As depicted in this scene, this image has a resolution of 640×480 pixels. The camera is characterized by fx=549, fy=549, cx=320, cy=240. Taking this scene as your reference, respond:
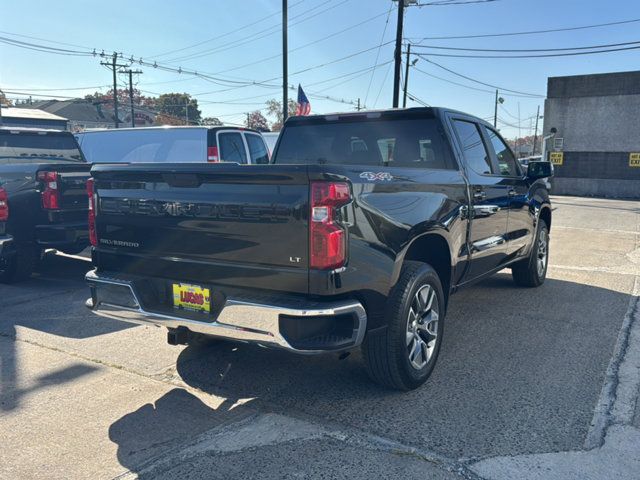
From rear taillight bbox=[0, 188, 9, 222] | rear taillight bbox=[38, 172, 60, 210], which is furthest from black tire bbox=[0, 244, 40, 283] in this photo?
rear taillight bbox=[38, 172, 60, 210]

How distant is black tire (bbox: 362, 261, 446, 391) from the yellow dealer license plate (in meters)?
1.03

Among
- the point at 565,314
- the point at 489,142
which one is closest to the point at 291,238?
the point at 489,142

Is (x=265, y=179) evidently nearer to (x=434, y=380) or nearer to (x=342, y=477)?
(x=342, y=477)

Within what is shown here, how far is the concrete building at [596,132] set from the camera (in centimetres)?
2611

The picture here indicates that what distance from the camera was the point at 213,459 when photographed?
293 centimetres

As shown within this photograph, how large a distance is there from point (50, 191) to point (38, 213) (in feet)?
1.06

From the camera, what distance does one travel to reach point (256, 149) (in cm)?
934

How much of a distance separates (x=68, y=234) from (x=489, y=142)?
4879 mm

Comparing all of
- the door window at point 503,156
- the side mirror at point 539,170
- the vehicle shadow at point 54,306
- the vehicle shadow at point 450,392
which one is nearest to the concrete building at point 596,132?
the side mirror at point 539,170

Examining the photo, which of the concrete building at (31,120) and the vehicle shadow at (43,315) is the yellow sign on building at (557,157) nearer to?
the vehicle shadow at (43,315)

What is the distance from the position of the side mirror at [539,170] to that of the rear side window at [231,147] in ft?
14.9

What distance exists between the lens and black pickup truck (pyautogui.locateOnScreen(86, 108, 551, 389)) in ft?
9.76

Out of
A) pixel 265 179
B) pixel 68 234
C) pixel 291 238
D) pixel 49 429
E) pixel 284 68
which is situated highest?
pixel 284 68

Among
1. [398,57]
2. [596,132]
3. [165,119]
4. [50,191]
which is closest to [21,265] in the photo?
[50,191]
